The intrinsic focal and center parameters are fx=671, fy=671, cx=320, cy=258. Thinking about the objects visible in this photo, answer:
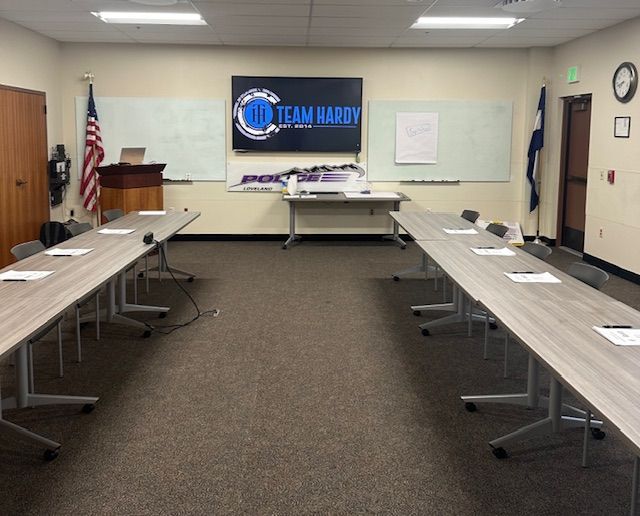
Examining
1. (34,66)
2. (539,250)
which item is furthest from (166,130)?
(539,250)

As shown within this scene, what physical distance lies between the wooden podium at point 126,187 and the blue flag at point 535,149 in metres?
5.24

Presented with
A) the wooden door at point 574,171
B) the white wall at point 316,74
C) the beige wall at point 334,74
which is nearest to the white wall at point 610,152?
the wooden door at point 574,171

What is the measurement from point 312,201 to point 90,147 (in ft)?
10.4

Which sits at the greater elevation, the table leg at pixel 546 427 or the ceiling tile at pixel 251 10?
the ceiling tile at pixel 251 10

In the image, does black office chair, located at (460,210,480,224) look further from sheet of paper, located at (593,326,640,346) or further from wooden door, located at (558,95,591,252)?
sheet of paper, located at (593,326,640,346)

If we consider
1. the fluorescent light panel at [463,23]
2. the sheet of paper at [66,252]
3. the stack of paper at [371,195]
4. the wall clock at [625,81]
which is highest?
the fluorescent light panel at [463,23]

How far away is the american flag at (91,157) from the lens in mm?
9305

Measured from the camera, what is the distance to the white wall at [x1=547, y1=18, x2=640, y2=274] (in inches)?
287

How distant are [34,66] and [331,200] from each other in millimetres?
4143

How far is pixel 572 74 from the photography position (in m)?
8.76

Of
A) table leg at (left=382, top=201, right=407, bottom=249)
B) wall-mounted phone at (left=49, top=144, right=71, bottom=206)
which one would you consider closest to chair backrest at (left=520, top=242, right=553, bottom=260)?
table leg at (left=382, top=201, right=407, bottom=249)

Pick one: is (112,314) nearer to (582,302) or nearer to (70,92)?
(582,302)

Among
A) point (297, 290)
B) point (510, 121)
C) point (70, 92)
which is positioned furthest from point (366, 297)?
point (70, 92)

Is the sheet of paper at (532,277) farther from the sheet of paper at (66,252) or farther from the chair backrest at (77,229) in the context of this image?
the chair backrest at (77,229)
